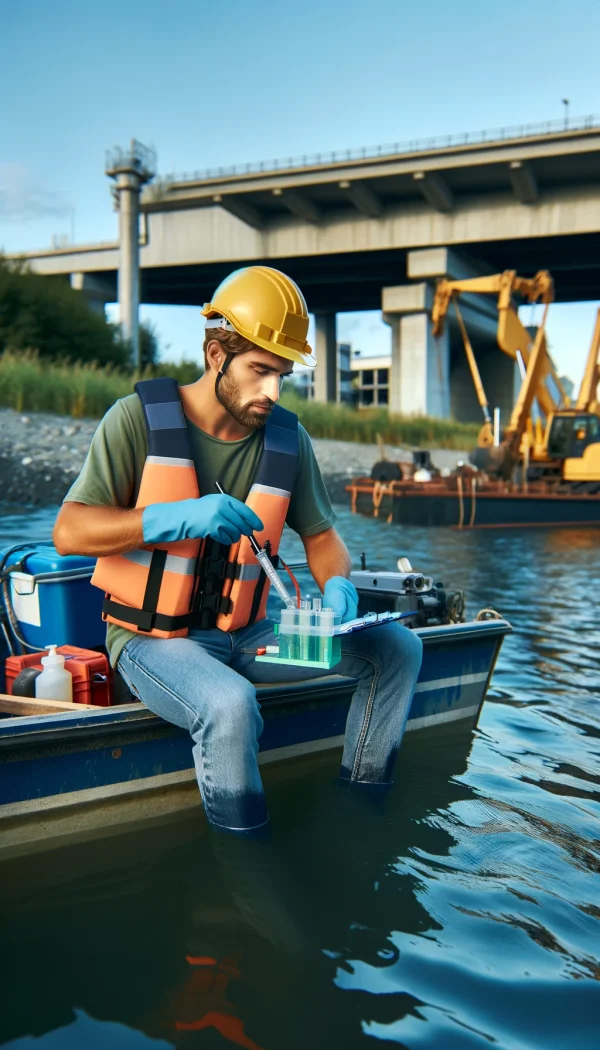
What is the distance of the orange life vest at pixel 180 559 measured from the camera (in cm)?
301

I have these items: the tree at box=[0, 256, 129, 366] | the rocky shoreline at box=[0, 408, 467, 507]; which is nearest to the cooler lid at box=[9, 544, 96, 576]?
the rocky shoreline at box=[0, 408, 467, 507]

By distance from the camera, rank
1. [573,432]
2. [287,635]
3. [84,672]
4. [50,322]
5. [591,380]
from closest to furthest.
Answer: [287,635]
[84,672]
[573,432]
[591,380]
[50,322]

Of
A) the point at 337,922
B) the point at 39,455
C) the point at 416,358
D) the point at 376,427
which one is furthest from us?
the point at 416,358

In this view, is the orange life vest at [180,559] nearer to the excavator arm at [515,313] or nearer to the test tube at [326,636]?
the test tube at [326,636]

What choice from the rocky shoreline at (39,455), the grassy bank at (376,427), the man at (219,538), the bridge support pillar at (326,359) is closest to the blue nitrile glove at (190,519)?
the man at (219,538)

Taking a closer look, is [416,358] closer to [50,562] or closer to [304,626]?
Result: [50,562]

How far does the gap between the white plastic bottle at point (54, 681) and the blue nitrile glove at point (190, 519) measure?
0.91m

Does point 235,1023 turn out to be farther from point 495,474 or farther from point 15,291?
point 15,291

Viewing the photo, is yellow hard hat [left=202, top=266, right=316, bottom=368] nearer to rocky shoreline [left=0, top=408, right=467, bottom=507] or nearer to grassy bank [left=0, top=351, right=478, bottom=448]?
rocky shoreline [left=0, top=408, right=467, bottom=507]

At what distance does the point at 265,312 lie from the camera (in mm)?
3051

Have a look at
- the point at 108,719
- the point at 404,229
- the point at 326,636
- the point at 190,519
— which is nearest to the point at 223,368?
the point at 190,519

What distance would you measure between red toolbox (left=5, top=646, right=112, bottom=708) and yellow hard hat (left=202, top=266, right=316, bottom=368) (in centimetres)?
144

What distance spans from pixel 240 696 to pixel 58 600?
143cm

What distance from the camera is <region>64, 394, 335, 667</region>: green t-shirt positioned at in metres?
2.91
